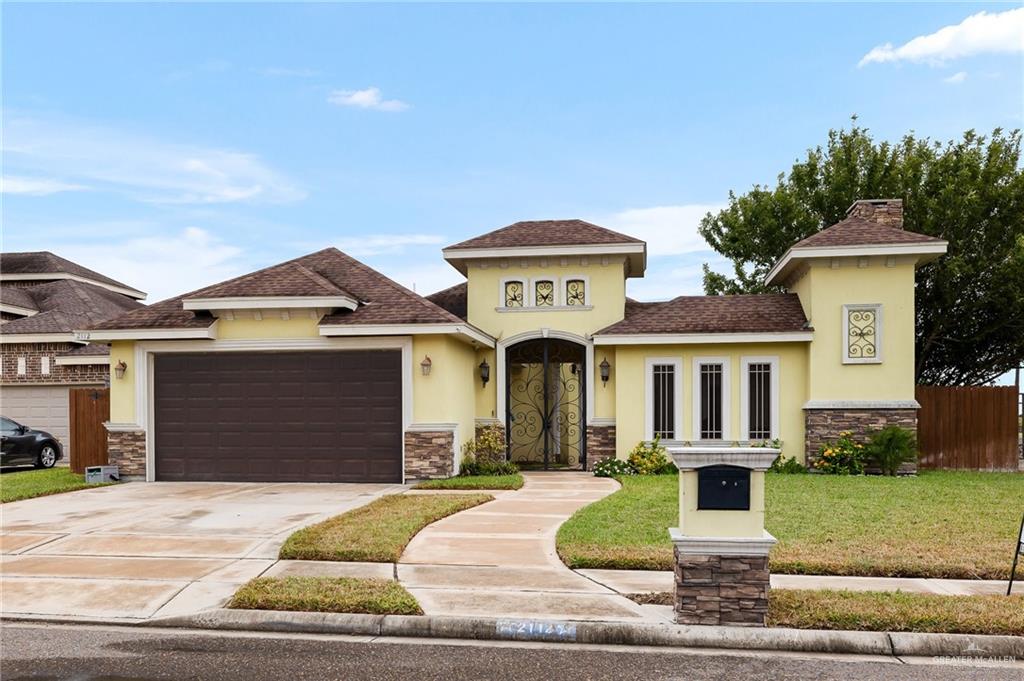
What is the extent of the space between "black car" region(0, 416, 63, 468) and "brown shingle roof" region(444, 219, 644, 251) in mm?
11238

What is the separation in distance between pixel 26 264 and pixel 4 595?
80.9ft

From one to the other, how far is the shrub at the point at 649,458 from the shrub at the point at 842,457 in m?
3.06

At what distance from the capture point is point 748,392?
51.5 ft

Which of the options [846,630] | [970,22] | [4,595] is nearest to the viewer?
[846,630]

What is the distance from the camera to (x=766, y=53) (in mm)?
14242

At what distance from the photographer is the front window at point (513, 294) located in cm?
1694

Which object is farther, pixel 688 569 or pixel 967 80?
pixel 967 80

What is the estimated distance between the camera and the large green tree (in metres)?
20.8

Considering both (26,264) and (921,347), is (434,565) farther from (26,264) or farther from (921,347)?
(26,264)

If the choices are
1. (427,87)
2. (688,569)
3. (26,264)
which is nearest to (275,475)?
(427,87)

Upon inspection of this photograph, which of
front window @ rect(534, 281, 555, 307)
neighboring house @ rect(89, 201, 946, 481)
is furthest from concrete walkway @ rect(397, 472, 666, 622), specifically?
front window @ rect(534, 281, 555, 307)

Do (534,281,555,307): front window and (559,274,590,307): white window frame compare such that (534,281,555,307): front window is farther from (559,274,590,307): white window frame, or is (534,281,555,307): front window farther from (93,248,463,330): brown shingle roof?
(93,248,463,330): brown shingle roof

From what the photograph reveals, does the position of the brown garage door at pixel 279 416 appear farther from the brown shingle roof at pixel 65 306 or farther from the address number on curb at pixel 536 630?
the address number on curb at pixel 536 630

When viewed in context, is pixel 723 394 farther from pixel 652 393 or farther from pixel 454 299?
pixel 454 299
